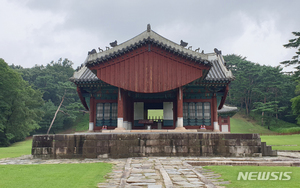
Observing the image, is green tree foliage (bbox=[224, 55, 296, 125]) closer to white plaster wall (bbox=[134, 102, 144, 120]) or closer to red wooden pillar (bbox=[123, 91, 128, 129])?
white plaster wall (bbox=[134, 102, 144, 120])

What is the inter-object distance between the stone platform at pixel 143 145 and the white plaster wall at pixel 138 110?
6452 millimetres

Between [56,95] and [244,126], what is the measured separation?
55863mm

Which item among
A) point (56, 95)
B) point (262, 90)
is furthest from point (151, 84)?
point (262, 90)

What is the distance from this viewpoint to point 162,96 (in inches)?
803

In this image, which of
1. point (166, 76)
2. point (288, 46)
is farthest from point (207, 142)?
point (288, 46)

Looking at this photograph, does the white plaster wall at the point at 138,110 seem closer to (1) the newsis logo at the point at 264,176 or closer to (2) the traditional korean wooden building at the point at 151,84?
(2) the traditional korean wooden building at the point at 151,84

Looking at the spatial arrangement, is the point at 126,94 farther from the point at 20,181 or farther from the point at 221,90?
the point at 20,181

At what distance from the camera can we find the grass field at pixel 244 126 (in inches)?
2390

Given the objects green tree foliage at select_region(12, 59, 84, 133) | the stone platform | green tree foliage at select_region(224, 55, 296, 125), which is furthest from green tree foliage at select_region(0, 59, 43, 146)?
green tree foliage at select_region(224, 55, 296, 125)

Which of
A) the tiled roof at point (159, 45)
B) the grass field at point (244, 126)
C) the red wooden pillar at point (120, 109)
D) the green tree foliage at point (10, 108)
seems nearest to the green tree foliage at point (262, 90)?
the grass field at point (244, 126)

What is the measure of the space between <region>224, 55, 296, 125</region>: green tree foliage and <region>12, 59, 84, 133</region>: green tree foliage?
50.2 m

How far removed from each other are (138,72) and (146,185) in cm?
1099

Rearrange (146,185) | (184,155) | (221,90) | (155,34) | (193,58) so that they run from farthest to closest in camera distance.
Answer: (221,90)
(155,34)
(193,58)
(184,155)
(146,185)

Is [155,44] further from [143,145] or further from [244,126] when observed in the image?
[244,126]
